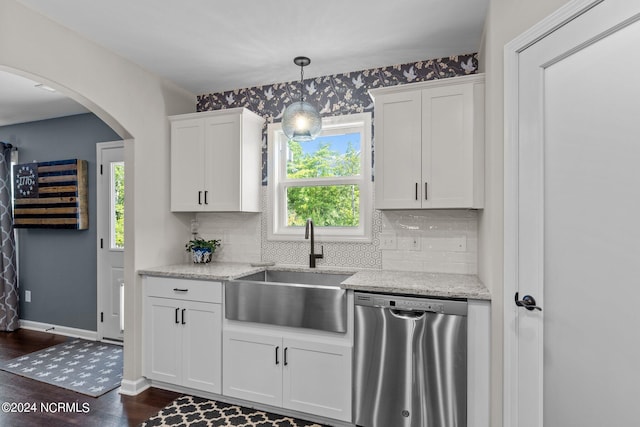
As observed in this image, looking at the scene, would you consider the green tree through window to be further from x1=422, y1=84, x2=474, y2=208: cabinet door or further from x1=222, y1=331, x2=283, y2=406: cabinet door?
x1=222, y1=331, x2=283, y2=406: cabinet door

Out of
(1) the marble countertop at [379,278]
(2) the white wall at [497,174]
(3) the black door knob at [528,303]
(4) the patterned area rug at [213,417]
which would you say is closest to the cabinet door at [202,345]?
(4) the patterned area rug at [213,417]

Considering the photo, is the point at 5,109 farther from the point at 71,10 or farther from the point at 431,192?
the point at 431,192

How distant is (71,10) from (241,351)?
247cm

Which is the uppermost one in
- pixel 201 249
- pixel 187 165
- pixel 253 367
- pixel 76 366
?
pixel 187 165

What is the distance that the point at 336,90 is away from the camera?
10.2 ft

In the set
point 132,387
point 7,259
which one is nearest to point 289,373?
point 132,387

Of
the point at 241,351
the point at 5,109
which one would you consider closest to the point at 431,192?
the point at 241,351

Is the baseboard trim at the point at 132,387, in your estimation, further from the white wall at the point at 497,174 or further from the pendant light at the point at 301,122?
the white wall at the point at 497,174

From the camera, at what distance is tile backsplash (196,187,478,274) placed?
8.80 ft

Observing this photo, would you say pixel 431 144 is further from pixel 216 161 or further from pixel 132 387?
pixel 132 387

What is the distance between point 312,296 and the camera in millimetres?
2330

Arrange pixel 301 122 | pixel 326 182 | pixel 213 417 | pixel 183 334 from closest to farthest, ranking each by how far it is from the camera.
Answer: pixel 213 417 < pixel 301 122 < pixel 183 334 < pixel 326 182

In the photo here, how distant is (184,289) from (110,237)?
173cm

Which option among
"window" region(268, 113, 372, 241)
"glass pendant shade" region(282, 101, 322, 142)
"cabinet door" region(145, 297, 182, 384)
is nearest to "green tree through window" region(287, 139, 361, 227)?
"window" region(268, 113, 372, 241)
